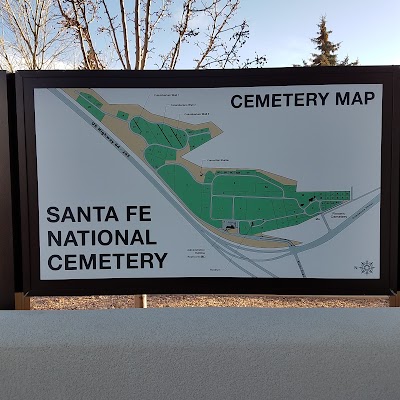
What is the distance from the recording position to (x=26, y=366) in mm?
1826

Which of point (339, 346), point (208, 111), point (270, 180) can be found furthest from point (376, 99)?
point (339, 346)

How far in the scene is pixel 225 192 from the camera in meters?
2.54

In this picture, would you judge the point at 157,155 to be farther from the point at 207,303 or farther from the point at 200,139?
the point at 207,303

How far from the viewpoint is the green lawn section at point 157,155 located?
8.29ft

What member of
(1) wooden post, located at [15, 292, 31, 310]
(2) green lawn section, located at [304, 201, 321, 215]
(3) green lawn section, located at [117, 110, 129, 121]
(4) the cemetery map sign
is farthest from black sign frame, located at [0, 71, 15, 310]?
(2) green lawn section, located at [304, 201, 321, 215]

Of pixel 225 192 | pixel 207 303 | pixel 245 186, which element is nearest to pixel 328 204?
pixel 245 186

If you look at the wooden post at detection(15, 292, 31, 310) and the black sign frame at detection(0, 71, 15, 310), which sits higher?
the black sign frame at detection(0, 71, 15, 310)

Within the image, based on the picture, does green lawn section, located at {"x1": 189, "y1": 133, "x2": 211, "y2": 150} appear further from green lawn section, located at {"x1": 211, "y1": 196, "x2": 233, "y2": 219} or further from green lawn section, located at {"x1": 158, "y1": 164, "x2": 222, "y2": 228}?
green lawn section, located at {"x1": 211, "y1": 196, "x2": 233, "y2": 219}

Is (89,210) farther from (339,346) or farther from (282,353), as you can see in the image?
(339,346)

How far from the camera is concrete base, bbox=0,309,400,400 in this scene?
5.88ft

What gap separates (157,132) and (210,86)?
17.8 inches

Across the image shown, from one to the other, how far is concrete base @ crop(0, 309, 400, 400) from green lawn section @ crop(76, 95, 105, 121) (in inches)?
52.9

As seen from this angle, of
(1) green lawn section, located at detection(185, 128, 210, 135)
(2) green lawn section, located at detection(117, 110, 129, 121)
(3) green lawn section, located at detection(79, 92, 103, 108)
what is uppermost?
(3) green lawn section, located at detection(79, 92, 103, 108)

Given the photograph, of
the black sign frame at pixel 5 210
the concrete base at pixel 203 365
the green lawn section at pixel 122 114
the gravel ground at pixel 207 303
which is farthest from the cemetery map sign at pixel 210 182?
the gravel ground at pixel 207 303
